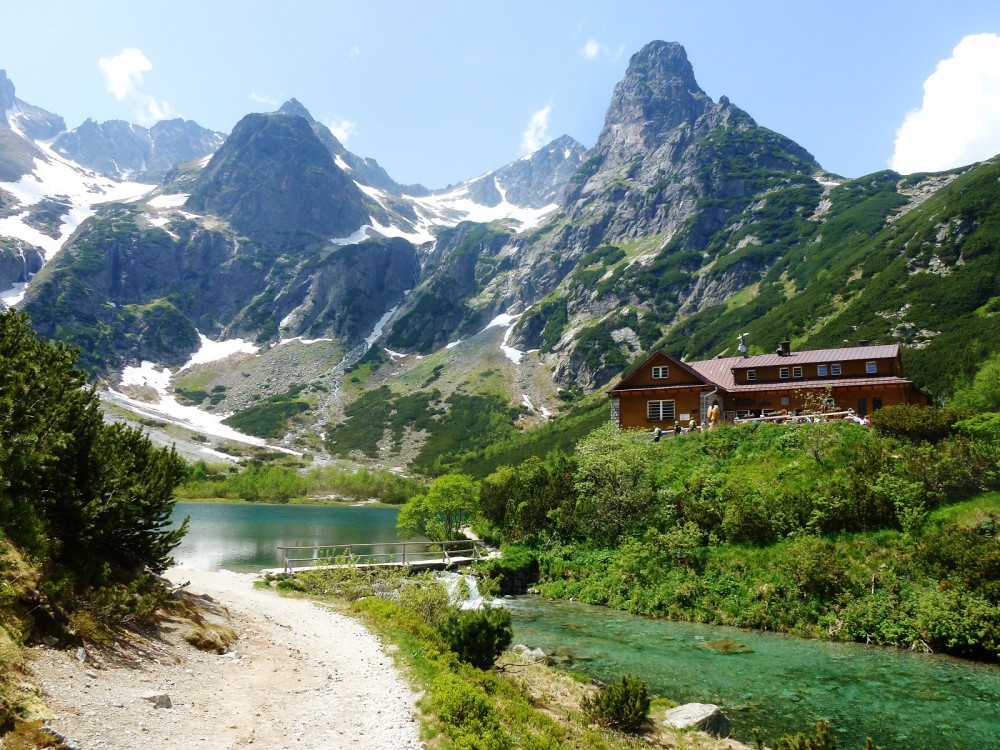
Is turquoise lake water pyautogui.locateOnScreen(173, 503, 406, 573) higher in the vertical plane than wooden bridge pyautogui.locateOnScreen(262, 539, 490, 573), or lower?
lower

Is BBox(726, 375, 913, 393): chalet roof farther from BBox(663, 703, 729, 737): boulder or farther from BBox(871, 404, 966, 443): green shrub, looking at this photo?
BBox(663, 703, 729, 737): boulder

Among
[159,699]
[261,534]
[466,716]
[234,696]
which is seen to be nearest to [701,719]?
[466,716]

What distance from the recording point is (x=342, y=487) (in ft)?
452

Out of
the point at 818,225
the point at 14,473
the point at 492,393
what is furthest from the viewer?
the point at 492,393

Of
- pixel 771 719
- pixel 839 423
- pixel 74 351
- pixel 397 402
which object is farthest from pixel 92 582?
pixel 397 402

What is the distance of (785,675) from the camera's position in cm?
1891

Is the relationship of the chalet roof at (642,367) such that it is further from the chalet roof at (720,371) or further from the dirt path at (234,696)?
the dirt path at (234,696)

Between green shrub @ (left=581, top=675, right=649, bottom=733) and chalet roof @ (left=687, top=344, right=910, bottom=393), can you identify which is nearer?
green shrub @ (left=581, top=675, right=649, bottom=733)

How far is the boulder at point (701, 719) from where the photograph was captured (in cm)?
1413

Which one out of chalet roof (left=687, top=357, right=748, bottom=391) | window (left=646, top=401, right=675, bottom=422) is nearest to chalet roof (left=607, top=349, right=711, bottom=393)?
window (left=646, top=401, right=675, bottom=422)

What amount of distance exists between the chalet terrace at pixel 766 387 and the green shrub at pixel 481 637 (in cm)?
3797

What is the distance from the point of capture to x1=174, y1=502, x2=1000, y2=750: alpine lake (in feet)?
49.4

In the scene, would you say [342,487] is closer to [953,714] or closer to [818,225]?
[953,714]

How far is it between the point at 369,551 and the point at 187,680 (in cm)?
4900
